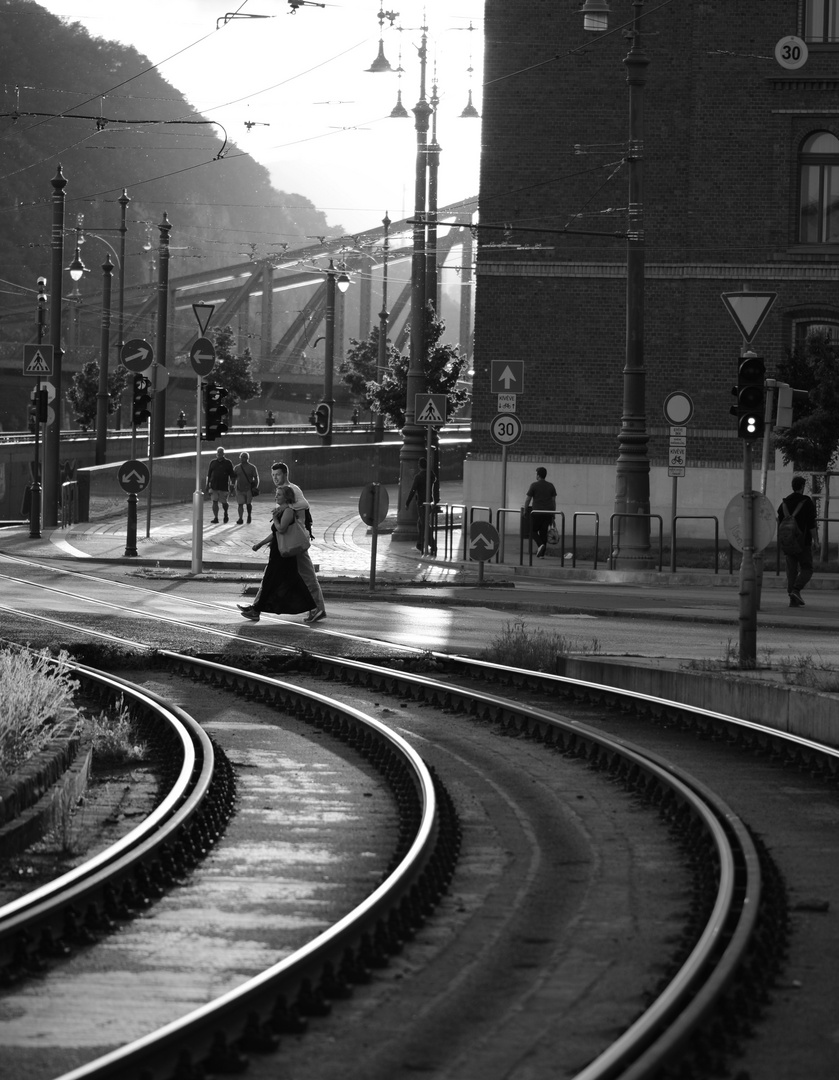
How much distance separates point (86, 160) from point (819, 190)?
367 feet

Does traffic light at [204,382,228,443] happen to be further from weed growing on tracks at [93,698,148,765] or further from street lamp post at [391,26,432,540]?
weed growing on tracks at [93,698,148,765]

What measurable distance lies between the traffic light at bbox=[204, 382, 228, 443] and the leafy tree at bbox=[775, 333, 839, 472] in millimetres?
10169

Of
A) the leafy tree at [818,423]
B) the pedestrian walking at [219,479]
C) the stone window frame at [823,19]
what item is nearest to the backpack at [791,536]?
the leafy tree at [818,423]

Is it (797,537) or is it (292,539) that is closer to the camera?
(292,539)

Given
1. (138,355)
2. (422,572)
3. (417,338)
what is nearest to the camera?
(422,572)

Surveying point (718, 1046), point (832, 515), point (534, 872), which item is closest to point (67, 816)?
point (534, 872)

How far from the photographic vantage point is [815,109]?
37969 mm

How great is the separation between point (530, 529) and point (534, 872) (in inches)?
913

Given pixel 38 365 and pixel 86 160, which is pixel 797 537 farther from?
pixel 86 160

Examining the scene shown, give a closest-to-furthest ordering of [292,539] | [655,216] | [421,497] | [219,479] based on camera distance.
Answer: [292,539] → [421,497] → [655,216] → [219,479]

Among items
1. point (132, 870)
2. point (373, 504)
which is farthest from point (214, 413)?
point (132, 870)

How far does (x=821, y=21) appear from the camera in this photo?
38.1 metres

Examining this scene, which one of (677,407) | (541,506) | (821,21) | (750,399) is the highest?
(821,21)

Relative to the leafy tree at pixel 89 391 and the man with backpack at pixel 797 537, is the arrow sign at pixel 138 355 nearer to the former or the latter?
the man with backpack at pixel 797 537
